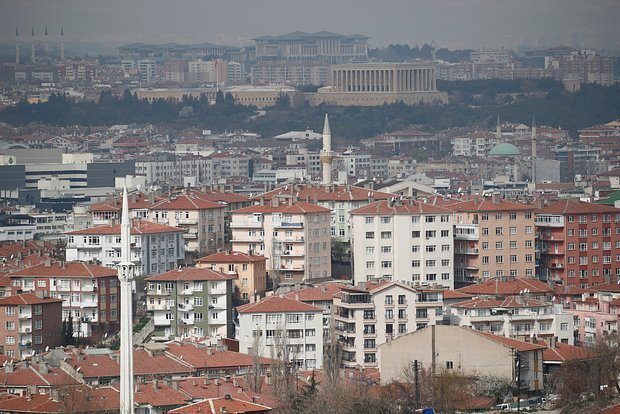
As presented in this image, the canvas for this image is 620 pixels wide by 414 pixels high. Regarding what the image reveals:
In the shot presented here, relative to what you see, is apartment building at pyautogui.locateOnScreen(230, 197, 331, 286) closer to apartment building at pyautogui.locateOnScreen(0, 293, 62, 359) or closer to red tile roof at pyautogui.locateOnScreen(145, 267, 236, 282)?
red tile roof at pyautogui.locateOnScreen(145, 267, 236, 282)

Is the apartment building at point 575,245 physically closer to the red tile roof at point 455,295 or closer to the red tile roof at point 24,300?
the red tile roof at point 455,295

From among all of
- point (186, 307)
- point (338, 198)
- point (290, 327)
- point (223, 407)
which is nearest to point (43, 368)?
point (223, 407)

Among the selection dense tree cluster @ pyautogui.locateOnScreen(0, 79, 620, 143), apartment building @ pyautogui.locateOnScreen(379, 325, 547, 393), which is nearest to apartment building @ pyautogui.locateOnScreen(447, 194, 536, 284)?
apartment building @ pyautogui.locateOnScreen(379, 325, 547, 393)

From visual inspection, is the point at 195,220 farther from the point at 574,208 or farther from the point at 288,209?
the point at 574,208

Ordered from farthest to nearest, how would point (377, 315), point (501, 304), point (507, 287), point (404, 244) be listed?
1. point (404, 244)
2. point (507, 287)
3. point (501, 304)
4. point (377, 315)

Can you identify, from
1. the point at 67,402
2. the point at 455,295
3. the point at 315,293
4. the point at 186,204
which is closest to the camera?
the point at 67,402

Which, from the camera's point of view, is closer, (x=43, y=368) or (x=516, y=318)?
(x=43, y=368)

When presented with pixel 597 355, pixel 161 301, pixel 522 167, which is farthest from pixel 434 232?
pixel 522 167

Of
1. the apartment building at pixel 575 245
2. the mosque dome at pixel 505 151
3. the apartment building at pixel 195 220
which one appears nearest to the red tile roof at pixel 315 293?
the apartment building at pixel 575 245
